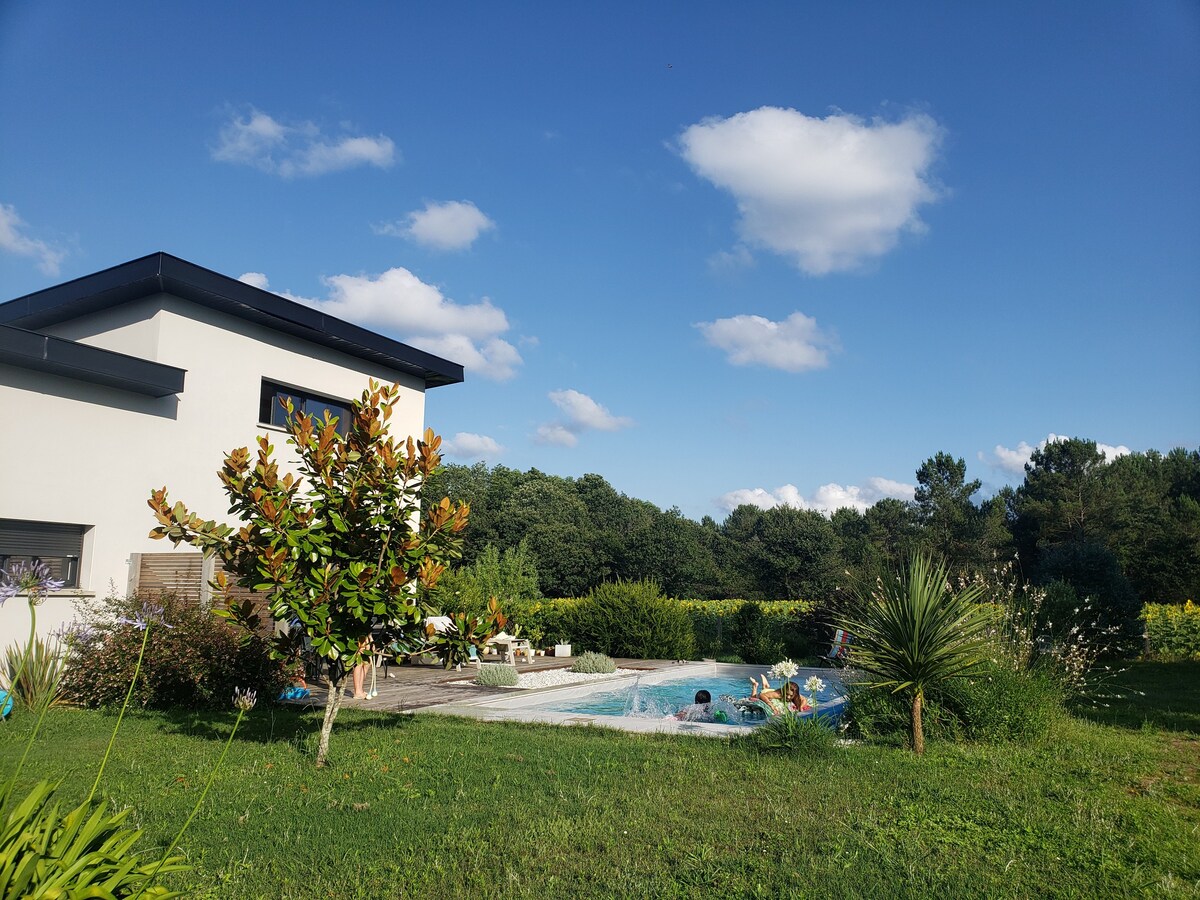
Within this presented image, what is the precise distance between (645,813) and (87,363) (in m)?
10.3

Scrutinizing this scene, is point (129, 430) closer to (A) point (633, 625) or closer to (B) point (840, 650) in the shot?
(A) point (633, 625)

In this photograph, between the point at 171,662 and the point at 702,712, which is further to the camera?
the point at 702,712

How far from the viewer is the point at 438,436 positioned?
266 inches

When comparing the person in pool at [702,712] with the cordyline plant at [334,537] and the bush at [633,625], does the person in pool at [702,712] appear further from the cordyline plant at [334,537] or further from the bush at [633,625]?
the cordyline plant at [334,537]

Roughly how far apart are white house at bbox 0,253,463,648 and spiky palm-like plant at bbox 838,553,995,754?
10692 millimetres

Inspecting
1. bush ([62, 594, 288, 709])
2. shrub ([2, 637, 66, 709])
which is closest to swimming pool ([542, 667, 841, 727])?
bush ([62, 594, 288, 709])

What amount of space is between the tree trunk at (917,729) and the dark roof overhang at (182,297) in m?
12.2

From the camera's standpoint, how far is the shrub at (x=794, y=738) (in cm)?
705

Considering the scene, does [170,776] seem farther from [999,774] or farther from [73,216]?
[73,216]


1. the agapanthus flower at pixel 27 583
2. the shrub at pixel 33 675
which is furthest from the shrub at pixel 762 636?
the agapanthus flower at pixel 27 583

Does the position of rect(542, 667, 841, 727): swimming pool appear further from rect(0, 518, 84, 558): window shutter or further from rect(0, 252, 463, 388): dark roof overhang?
rect(0, 252, 463, 388): dark roof overhang

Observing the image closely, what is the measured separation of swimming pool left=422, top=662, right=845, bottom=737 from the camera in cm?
940

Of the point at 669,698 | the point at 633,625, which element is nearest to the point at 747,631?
the point at 633,625

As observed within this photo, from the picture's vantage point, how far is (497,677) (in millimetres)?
13539
